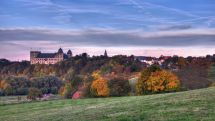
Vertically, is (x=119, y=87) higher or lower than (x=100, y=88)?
higher

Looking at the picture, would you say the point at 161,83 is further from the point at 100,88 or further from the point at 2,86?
the point at 2,86

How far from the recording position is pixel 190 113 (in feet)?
89.1

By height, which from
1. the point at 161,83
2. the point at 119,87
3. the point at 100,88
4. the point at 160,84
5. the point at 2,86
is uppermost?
the point at 161,83

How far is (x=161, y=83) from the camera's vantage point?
95250mm

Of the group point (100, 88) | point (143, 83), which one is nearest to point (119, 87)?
point (100, 88)

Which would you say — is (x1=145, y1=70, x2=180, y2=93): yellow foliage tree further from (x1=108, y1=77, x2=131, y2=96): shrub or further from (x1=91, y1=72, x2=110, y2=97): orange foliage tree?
(x1=91, y1=72, x2=110, y2=97): orange foliage tree

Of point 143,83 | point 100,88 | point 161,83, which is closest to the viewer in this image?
point 161,83

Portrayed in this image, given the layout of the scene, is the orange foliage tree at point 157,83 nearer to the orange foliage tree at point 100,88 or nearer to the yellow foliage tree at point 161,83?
the yellow foliage tree at point 161,83

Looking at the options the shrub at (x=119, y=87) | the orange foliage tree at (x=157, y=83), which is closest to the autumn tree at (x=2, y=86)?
the shrub at (x=119, y=87)

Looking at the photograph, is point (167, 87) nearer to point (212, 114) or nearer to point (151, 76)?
point (151, 76)

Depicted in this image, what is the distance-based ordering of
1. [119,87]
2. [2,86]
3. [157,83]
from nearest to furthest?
[157,83], [119,87], [2,86]

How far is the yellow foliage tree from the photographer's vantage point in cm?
9419

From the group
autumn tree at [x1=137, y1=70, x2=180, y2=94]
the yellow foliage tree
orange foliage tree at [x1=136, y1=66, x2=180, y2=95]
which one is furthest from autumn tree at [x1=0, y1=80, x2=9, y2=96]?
the yellow foliage tree

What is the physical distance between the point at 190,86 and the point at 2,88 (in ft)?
268
